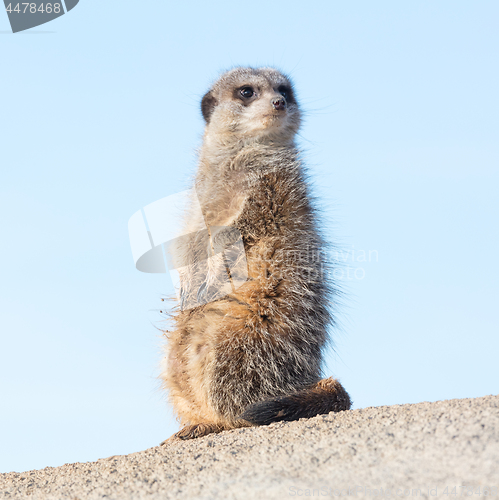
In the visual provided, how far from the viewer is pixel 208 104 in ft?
21.8

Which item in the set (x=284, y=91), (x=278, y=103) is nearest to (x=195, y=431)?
(x=278, y=103)

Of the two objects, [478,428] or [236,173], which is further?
[236,173]

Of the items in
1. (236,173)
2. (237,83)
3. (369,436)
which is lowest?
(369,436)

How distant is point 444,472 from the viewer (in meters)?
2.39

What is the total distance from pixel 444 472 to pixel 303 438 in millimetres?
1008

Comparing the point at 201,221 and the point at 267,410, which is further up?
the point at 201,221

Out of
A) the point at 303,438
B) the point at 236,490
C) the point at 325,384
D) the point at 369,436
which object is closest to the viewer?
the point at 236,490

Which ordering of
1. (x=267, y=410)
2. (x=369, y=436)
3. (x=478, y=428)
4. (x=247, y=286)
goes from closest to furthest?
(x=478, y=428) → (x=369, y=436) → (x=267, y=410) → (x=247, y=286)

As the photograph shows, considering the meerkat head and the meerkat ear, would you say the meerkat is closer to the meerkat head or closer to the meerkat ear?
the meerkat head

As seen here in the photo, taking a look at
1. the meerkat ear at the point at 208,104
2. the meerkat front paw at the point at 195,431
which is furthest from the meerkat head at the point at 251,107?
the meerkat front paw at the point at 195,431

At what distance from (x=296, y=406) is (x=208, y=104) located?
12.9 feet

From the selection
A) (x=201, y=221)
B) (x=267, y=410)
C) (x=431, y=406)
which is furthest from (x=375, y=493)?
(x=201, y=221)

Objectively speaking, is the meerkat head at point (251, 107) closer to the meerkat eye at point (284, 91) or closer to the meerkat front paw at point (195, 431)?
the meerkat eye at point (284, 91)

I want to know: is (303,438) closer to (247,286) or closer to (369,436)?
(369,436)
